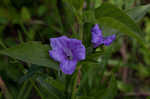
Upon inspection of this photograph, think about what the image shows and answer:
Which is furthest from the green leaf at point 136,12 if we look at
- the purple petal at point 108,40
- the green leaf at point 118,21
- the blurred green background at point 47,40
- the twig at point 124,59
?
the twig at point 124,59

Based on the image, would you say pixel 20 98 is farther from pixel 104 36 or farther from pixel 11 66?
pixel 104 36

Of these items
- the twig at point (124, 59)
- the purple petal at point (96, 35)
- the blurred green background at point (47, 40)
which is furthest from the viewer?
the twig at point (124, 59)

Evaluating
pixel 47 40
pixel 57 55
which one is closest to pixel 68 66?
pixel 57 55

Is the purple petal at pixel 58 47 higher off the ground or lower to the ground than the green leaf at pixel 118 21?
lower

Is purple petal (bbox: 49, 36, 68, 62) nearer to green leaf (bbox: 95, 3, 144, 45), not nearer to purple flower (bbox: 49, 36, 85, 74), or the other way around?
purple flower (bbox: 49, 36, 85, 74)

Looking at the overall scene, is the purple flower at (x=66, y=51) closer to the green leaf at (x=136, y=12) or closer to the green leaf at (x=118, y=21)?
the green leaf at (x=118, y=21)

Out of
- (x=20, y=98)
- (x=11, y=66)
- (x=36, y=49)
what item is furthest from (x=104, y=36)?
(x=11, y=66)
